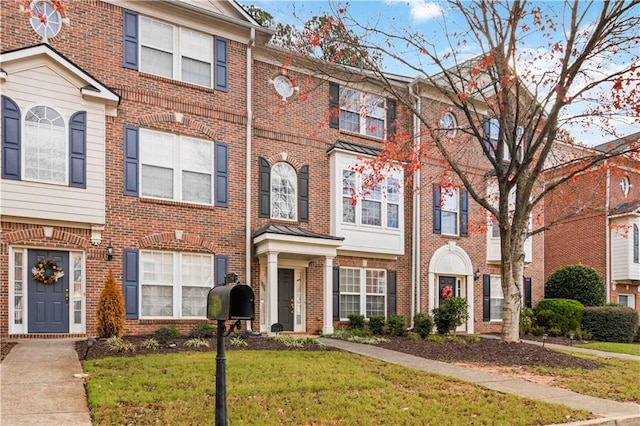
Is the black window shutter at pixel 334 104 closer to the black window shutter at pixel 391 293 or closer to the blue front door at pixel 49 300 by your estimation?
the black window shutter at pixel 391 293

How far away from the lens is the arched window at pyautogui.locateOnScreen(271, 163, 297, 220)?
1484 centimetres

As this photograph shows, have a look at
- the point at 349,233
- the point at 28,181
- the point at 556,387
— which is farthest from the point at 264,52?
the point at 556,387

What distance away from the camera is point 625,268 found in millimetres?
22547

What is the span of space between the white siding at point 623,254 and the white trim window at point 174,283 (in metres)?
18.5

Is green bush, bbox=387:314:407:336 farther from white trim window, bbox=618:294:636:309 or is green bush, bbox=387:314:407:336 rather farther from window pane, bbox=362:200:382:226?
white trim window, bbox=618:294:636:309

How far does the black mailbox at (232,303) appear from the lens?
14.5ft

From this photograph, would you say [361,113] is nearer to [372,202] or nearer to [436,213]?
[372,202]

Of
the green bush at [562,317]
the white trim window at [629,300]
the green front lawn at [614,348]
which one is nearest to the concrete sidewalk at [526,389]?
the green front lawn at [614,348]

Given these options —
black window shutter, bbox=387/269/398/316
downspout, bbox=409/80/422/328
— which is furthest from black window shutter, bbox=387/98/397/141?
black window shutter, bbox=387/269/398/316

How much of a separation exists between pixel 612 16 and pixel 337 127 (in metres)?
8.07

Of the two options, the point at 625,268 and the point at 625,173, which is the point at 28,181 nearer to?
the point at 625,268

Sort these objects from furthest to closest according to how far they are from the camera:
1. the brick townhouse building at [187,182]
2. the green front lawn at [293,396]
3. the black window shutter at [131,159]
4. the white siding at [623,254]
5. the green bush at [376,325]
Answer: the white siding at [623,254]
the green bush at [376,325]
the black window shutter at [131,159]
the brick townhouse building at [187,182]
the green front lawn at [293,396]

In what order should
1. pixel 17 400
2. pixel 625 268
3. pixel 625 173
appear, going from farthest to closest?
pixel 625 173 → pixel 625 268 → pixel 17 400

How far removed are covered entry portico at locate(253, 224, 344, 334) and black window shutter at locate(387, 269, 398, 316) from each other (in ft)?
8.67
